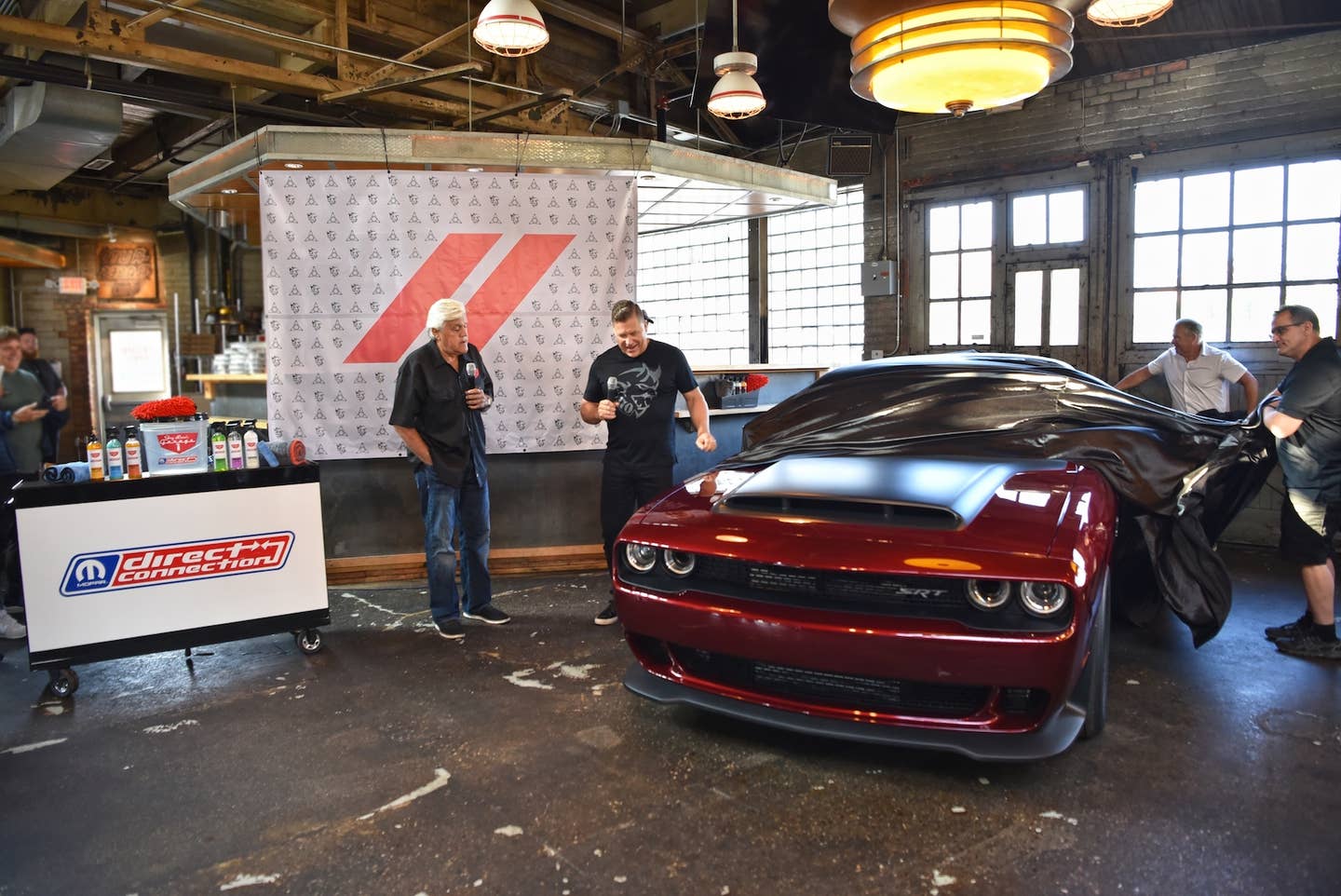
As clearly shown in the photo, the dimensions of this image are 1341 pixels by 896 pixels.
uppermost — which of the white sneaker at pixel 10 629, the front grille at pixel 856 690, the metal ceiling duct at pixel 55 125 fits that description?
the metal ceiling duct at pixel 55 125

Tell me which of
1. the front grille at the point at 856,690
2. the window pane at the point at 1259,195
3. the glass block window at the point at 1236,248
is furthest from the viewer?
the window pane at the point at 1259,195

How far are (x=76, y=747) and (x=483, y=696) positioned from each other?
4.88ft

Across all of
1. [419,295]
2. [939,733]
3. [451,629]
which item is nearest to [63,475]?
[451,629]

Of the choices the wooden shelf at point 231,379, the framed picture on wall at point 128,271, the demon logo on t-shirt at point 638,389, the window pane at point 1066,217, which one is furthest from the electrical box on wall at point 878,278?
the framed picture on wall at point 128,271

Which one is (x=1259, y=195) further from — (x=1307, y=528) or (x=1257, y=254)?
(x=1307, y=528)

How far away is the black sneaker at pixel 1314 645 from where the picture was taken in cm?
392

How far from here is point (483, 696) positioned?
3555 millimetres

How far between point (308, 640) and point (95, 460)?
49.3 inches

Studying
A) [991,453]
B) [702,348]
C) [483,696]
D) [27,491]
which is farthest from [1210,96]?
[27,491]

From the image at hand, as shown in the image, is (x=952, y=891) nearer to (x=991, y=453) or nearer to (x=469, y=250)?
(x=991, y=453)

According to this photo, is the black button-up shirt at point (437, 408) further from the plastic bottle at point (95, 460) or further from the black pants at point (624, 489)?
the plastic bottle at point (95, 460)

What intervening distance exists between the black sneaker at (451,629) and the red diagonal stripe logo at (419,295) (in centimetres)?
183

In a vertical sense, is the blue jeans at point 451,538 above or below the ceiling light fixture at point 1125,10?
below

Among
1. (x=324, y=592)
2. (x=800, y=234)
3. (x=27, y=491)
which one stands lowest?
(x=324, y=592)
